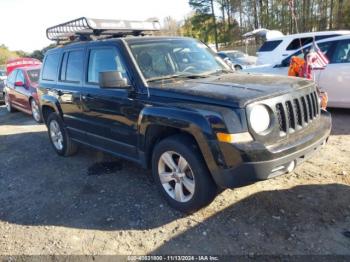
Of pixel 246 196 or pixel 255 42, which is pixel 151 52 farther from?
pixel 255 42

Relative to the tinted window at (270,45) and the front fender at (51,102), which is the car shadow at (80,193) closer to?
the front fender at (51,102)

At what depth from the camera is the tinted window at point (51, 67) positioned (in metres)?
5.84

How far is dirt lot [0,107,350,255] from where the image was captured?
3.15 metres

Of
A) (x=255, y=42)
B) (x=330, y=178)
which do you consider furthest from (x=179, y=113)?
(x=255, y=42)

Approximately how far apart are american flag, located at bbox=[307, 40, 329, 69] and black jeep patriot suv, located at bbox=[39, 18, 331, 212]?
2.73m

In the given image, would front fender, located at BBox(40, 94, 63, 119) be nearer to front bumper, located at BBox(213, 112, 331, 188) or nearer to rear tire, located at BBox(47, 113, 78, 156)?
rear tire, located at BBox(47, 113, 78, 156)

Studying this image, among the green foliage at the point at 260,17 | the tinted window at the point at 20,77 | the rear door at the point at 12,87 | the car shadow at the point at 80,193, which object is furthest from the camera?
the green foliage at the point at 260,17

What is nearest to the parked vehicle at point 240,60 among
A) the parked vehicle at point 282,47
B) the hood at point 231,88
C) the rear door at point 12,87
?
the parked vehicle at point 282,47

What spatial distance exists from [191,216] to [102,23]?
3.17m

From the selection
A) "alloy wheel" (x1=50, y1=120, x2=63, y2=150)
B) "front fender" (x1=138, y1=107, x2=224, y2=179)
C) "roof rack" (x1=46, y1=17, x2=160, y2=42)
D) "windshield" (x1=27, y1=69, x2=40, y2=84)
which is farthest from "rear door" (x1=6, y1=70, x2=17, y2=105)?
"front fender" (x1=138, y1=107, x2=224, y2=179)

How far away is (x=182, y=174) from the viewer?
11.8 ft

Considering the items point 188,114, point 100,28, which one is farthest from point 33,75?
point 188,114

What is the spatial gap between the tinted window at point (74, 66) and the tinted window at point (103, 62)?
310 millimetres

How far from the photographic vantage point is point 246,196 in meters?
3.91
